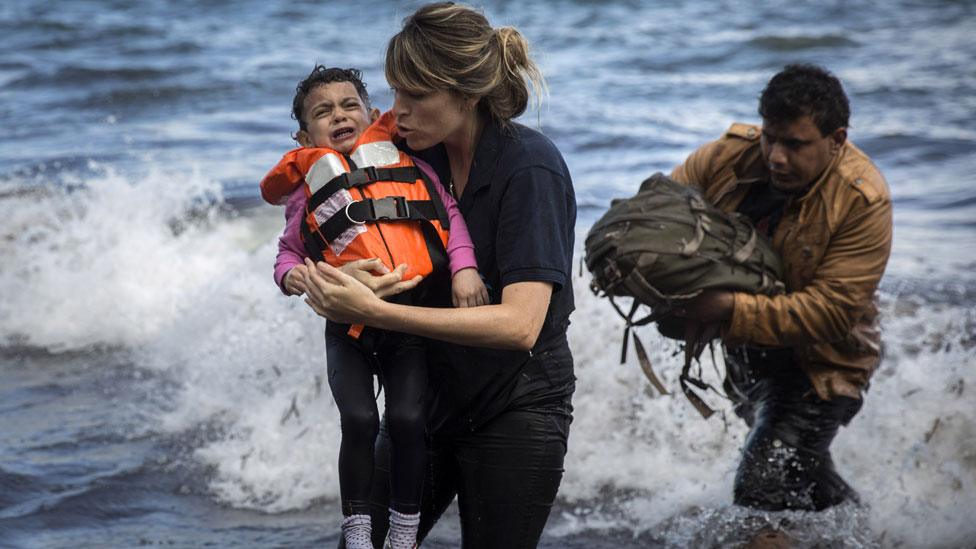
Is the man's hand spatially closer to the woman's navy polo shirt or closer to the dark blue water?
the dark blue water

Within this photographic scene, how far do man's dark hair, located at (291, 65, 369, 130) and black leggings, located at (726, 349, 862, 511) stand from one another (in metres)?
2.06

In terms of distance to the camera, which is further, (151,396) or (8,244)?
(8,244)

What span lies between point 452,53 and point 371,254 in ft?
1.76

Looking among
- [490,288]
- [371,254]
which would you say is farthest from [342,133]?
[490,288]

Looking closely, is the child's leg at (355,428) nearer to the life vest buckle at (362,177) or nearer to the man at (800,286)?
the life vest buckle at (362,177)

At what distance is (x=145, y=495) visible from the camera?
18.6 ft

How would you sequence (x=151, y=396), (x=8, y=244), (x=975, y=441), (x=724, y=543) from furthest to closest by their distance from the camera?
(x=8, y=244) < (x=151, y=396) < (x=975, y=441) < (x=724, y=543)

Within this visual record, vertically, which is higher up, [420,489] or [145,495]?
[420,489]

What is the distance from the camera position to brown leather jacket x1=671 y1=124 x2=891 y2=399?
14.1 feet

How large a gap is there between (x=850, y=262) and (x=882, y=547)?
1583mm

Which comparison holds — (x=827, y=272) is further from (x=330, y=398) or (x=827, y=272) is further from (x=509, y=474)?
(x=330, y=398)

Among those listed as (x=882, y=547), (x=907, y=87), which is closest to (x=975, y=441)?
(x=882, y=547)

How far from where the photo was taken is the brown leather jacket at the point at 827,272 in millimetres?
4297

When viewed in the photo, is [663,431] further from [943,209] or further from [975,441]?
[943,209]
